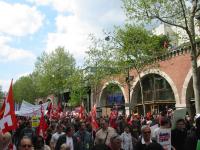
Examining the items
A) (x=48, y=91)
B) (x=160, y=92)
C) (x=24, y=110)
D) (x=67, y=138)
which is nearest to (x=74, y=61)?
(x=48, y=91)

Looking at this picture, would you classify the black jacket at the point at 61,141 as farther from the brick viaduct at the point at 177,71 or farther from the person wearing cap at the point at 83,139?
the brick viaduct at the point at 177,71

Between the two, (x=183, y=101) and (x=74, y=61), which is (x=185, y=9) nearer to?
(x=183, y=101)

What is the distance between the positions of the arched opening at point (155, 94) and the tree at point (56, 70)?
16517 mm

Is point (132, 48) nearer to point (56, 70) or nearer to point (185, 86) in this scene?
point (185, 86)

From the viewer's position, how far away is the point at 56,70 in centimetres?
6059

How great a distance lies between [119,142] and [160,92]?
1358 inches

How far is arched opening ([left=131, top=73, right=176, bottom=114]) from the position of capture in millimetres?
39312

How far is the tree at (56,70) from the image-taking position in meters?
59.5

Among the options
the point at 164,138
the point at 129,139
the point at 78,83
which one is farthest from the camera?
the point at 78,83

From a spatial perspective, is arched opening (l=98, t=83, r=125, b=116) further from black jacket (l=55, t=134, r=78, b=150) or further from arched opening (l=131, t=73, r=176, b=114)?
black jacket (l=55, t=134, r=78, b=150)

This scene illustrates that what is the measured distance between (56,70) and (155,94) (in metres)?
22.1

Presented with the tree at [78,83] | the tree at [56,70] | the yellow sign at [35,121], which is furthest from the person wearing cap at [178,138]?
the tree at [56,70]

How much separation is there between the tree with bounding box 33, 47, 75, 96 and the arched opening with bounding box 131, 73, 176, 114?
16.5m

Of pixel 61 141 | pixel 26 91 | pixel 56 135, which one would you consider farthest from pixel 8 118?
pixel 26 91
